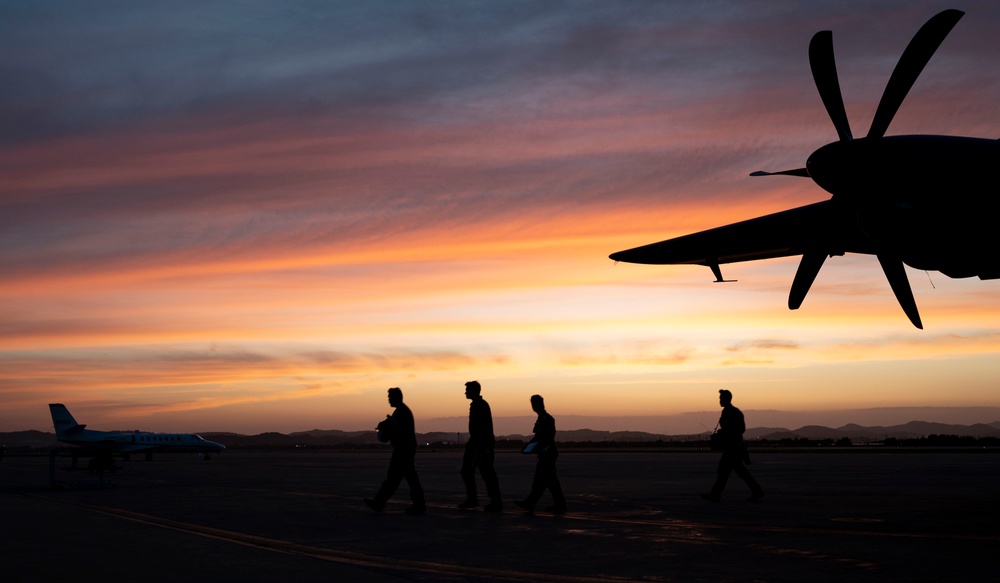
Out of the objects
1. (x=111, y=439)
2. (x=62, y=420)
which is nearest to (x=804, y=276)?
(x=111, y=439)

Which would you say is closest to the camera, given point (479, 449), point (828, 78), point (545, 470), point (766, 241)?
point (828, 78)

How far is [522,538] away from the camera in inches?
438

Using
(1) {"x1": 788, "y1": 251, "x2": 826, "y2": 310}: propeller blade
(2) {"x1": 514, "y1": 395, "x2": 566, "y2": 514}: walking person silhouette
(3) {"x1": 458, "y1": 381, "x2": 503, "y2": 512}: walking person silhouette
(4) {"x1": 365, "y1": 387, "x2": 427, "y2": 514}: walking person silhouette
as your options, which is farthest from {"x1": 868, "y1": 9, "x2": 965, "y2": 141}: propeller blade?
(4) {"x1": 365, "y1": 387, "x2": 427, "y2": 514}: walking person silhouette

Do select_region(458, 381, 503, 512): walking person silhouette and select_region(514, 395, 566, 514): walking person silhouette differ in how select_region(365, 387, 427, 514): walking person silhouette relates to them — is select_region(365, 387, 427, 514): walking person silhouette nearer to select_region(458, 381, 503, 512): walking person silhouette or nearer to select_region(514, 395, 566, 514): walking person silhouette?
select_region(458, 381, 503, 512): walking person silhouette

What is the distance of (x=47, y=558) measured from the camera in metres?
9.63

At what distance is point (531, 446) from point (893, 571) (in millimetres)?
7454

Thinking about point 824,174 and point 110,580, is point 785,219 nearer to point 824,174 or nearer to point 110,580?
point 824,174

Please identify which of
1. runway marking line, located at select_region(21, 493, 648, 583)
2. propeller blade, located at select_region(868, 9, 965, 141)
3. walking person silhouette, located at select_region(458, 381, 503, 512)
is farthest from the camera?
walking person silhouette, located at select_region(458, 381, 503, 512)

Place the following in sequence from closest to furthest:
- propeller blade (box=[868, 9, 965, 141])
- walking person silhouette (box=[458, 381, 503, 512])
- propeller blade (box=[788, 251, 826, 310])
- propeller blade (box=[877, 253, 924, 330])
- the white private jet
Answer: propeller blade (box=[868, 9, 965, 141]), propeller blade (box=[877, 253, 924, 330]), walking person silhouette (box=[458, 381, 503, 512]), propeller blade (box=[788, 251, 826, 310]), the white private jet

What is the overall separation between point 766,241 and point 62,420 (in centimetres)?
6702

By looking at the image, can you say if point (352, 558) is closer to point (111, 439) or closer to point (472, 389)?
point (472, 389)

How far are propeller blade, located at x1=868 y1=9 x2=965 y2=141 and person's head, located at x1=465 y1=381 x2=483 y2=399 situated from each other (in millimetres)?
7428

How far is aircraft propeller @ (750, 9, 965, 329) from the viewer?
40.3 ft

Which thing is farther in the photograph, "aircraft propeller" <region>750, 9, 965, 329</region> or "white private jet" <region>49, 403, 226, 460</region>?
"white private jet" <region>49, 403, 226, 460</region>
